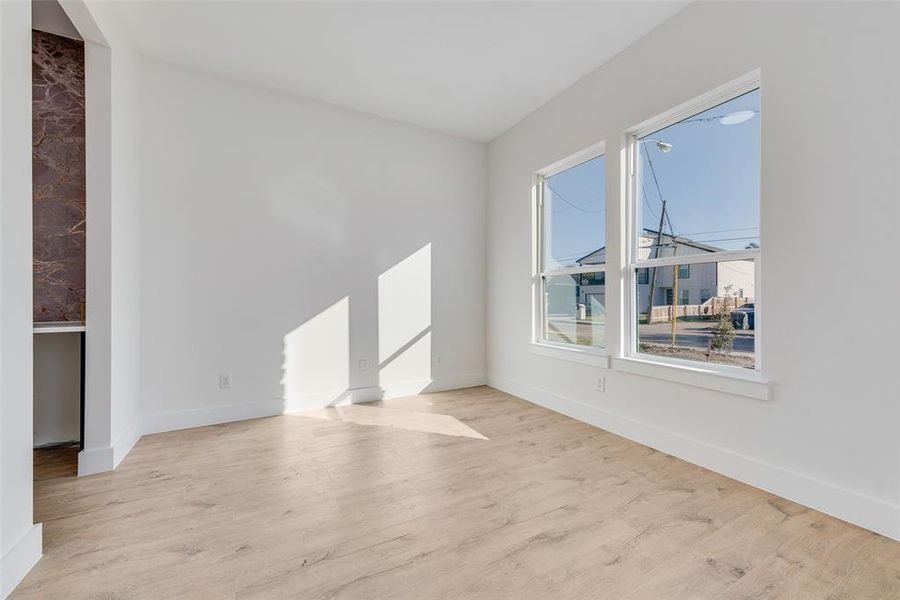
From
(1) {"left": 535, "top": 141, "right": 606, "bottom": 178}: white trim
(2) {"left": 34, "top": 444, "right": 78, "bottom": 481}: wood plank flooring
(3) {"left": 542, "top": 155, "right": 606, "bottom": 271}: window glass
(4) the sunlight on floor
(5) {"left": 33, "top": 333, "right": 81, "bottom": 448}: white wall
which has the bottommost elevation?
(2) {"left": 34, "top": 444, "right": 78, "bottom": 481}: wood plank flooring

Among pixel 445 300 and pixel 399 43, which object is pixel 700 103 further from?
pixel 445 300

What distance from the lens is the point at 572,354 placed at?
3.32 m

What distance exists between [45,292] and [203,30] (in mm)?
2061

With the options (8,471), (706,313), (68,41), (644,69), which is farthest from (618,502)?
(68,41)

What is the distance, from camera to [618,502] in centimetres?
195

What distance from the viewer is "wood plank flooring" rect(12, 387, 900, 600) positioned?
1.40 m

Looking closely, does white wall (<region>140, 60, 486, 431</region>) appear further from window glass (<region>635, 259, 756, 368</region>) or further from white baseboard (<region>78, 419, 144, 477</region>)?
window glass (<region>635, 259, 756, 368</region>)

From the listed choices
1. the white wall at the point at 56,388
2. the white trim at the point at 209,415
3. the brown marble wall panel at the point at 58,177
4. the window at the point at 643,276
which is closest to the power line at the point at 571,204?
the window at the point at 643,276

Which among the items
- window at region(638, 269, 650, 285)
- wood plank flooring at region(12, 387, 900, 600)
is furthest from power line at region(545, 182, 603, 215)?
wood plank flooring at region(12, 387, 900, 600)

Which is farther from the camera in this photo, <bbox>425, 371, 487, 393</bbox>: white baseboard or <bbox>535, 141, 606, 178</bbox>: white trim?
<bbox>425, 371, 487, 393</bbox>: white baseboard

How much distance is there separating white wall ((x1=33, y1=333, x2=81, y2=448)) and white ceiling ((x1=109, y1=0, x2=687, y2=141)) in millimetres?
2200

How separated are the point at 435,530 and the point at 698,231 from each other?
2.34m

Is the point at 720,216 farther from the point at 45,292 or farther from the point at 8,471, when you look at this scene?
the point at 45,292

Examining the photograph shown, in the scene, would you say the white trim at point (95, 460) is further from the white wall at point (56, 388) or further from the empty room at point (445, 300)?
the white wall at point (56, 388)
